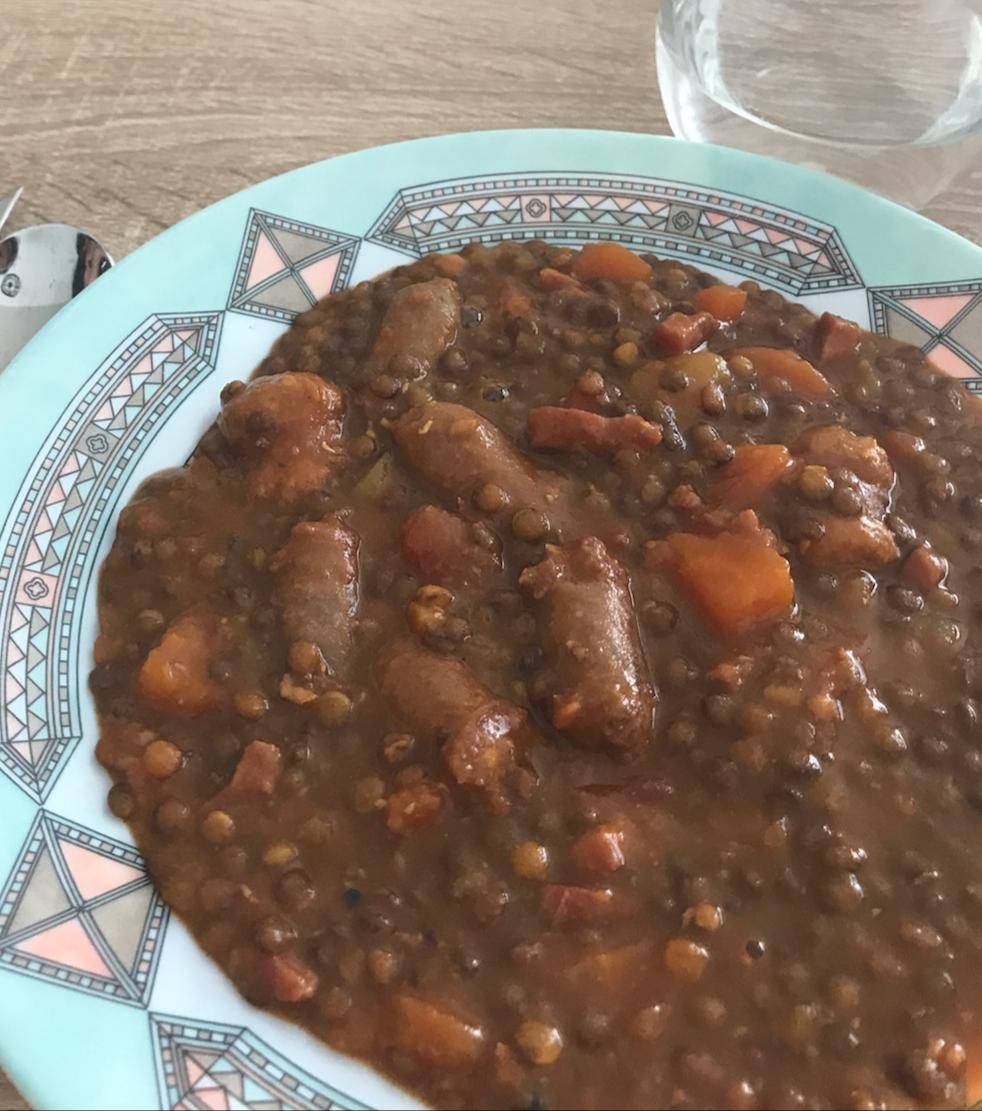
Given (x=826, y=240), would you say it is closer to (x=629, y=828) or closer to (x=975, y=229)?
(x=975, y=229)

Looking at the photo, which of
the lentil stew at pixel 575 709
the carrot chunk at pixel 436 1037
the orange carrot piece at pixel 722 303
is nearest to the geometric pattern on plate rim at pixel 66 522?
the lentil stew at pixel 575 709

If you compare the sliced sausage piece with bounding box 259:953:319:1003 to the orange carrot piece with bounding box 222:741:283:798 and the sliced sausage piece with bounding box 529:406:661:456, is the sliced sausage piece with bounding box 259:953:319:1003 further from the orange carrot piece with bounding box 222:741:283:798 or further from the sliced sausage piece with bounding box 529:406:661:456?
the sliced sausage piece with bounding box 529:406:661:456

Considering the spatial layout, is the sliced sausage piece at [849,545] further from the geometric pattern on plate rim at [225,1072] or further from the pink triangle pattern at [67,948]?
the pink triangle pattern at [67,948]

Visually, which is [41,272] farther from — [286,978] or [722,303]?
[286,978]

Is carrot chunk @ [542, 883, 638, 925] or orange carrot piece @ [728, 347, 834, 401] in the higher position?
orange carrot piece @ [728, 347, 834, 401]

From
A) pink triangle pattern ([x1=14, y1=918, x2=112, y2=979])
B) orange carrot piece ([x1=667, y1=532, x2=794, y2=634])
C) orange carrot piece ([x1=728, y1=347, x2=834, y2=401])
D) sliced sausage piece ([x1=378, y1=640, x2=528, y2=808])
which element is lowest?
→ pink triangle pattern ([x1=14, y1=918, x2=112, y2=979])

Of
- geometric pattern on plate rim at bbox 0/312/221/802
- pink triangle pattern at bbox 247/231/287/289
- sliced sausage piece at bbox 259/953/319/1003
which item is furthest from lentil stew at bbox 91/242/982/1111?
pink triangle pattern at bbox 247/231/287/289

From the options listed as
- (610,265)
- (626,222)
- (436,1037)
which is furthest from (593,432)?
(436,1037)
